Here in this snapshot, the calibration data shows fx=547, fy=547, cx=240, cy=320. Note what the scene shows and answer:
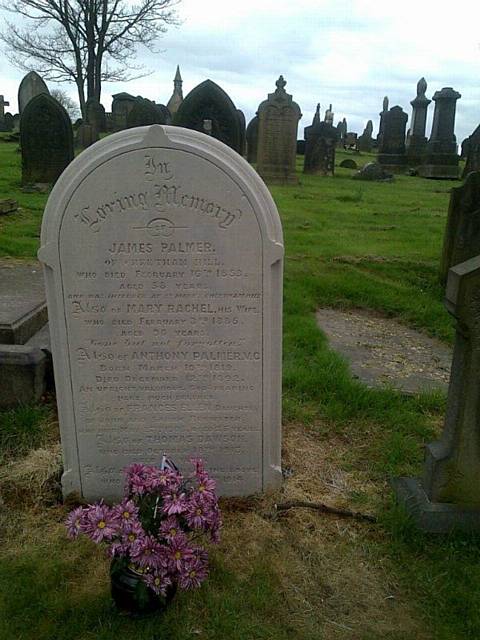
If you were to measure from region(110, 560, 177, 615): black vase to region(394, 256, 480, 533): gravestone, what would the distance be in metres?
1.29

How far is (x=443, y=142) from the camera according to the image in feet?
70.8

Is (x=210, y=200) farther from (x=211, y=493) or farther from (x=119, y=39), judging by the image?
(x=119, y=39)

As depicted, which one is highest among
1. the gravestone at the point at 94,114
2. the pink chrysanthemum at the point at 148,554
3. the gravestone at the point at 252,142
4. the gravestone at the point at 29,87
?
the gravestone at the point at 29,87

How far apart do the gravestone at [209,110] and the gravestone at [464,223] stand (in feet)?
21.6

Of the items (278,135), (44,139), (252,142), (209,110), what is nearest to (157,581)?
(209,110)

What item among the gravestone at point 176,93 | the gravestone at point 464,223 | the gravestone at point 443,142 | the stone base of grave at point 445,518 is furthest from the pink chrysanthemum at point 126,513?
the gravestone at point 176,93

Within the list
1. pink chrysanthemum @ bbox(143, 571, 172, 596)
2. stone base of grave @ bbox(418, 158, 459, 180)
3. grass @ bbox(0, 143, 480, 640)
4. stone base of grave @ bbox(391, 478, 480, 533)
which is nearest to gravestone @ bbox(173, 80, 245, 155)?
grass @ bbox(0, 143, 480, 640)

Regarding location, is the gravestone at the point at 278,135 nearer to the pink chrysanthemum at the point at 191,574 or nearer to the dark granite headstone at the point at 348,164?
the dark granite headstone at the point at 348,164

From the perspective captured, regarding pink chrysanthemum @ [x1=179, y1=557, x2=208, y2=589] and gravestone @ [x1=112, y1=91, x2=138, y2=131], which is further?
gravestone @ [x1=112, y1=91, x2=138, y2=131]

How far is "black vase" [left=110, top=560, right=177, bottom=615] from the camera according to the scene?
6.96 feet

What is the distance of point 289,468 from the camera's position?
10.5 feet

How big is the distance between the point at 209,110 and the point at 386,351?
8.38m

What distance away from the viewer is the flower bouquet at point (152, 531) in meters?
2.02

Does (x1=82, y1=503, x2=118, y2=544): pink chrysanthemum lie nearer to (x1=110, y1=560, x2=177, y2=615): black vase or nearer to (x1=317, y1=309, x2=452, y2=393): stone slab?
(x1=110, y1=560, x2=177, y2=615): black vase
